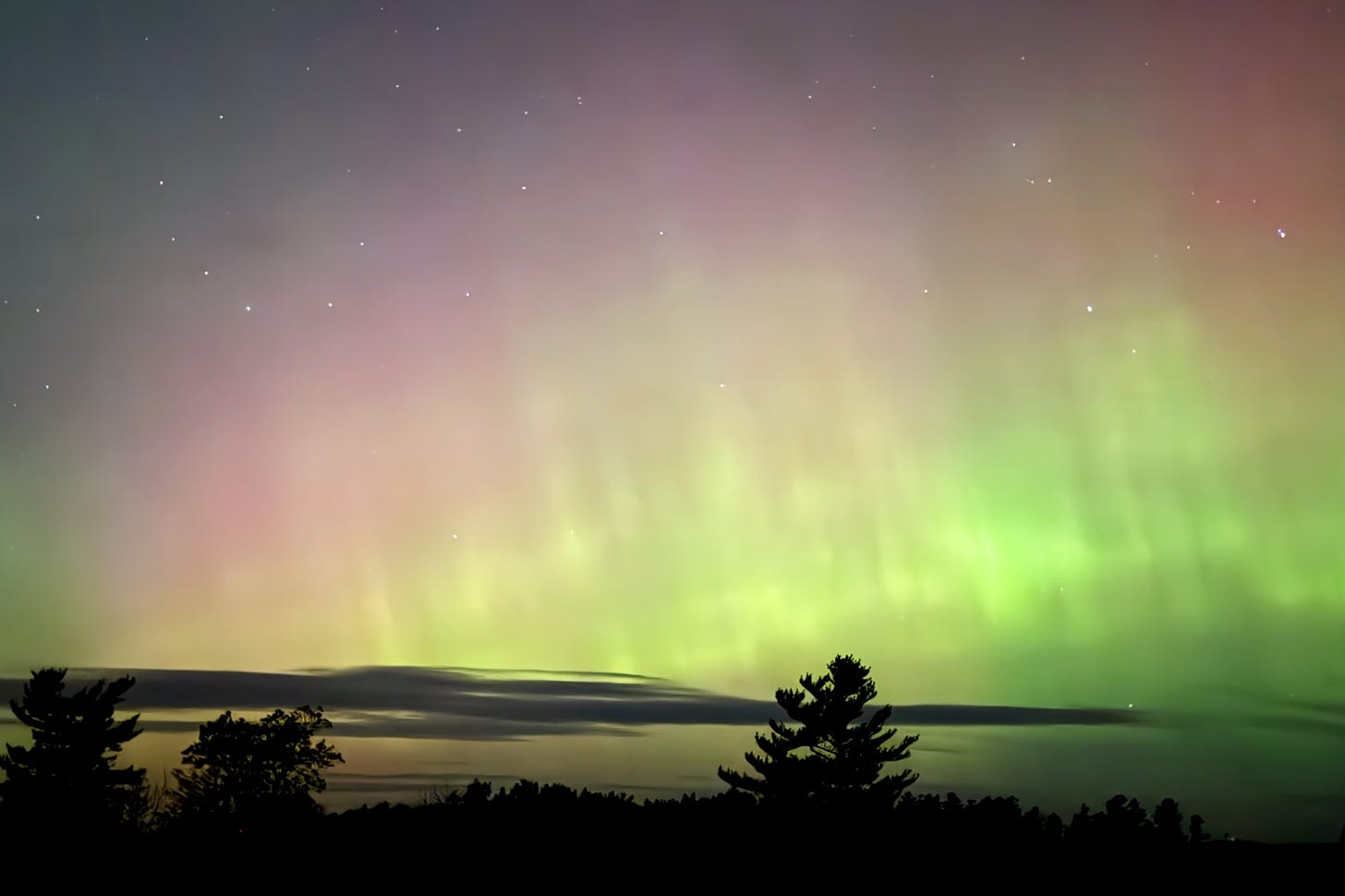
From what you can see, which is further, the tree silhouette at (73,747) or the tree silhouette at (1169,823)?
the tree silhouette at (73,747)

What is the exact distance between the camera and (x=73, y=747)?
4756cm

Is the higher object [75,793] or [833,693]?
[833,693]

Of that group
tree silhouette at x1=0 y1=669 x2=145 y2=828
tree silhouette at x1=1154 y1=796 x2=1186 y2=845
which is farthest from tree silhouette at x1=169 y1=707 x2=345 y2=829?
tree silhouette at x1=1154 y1=796 x2=1186 y2=845

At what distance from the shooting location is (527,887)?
12703 millimetres

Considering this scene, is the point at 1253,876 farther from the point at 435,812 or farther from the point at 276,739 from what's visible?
the point at 276,739

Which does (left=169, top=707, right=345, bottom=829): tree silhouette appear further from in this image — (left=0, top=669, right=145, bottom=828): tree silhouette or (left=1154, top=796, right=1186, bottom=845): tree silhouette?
(left=1154, top=796, right=1186, bottom=845): tree silhouette

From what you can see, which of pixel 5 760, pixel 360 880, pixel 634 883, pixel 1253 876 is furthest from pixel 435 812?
pixel 5 760

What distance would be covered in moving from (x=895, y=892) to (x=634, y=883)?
132 inches

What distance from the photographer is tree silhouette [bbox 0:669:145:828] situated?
153 feet

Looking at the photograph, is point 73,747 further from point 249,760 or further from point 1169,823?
point 1169,823

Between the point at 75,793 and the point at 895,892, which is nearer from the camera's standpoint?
the point at 895,892

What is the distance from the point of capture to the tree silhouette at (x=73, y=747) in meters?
46.6

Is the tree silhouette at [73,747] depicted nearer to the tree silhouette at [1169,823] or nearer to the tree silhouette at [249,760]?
the tree silhouette at [249,760]

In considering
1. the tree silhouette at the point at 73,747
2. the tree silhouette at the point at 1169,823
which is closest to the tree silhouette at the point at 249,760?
the tree silhouette at the point at 73,747
